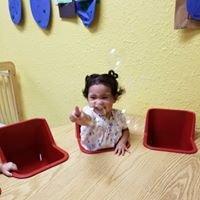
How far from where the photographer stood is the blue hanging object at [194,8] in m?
0.85

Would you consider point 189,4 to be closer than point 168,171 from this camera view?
No

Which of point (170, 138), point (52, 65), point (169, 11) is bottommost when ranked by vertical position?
point (170, 138)

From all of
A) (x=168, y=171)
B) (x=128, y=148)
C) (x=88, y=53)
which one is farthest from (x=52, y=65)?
(x=168, y=171)

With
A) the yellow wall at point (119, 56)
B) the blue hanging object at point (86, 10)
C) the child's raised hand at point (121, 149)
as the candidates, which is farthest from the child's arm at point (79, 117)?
the blue hanging object at point (86, 10)

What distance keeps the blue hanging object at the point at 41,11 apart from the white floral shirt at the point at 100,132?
0.62m

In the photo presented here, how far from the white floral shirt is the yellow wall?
27cm

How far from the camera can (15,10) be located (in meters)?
1.42

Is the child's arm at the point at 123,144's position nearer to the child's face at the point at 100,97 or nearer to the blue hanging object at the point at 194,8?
the child's face at the point at 100,97

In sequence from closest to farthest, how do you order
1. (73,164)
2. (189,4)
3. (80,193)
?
1. (80,193)
2. (73,164)
3. (189,4)

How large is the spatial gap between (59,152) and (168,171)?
298 mm

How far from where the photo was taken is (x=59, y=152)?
2.60 ft

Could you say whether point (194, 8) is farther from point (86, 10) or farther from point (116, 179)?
point (116, 179)

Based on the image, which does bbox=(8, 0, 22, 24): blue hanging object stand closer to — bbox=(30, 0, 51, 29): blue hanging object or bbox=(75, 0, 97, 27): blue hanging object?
bbox=(30, 0, 51, 29): blue hanging object

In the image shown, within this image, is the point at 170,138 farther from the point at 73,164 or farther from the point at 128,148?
the point at 73,164
